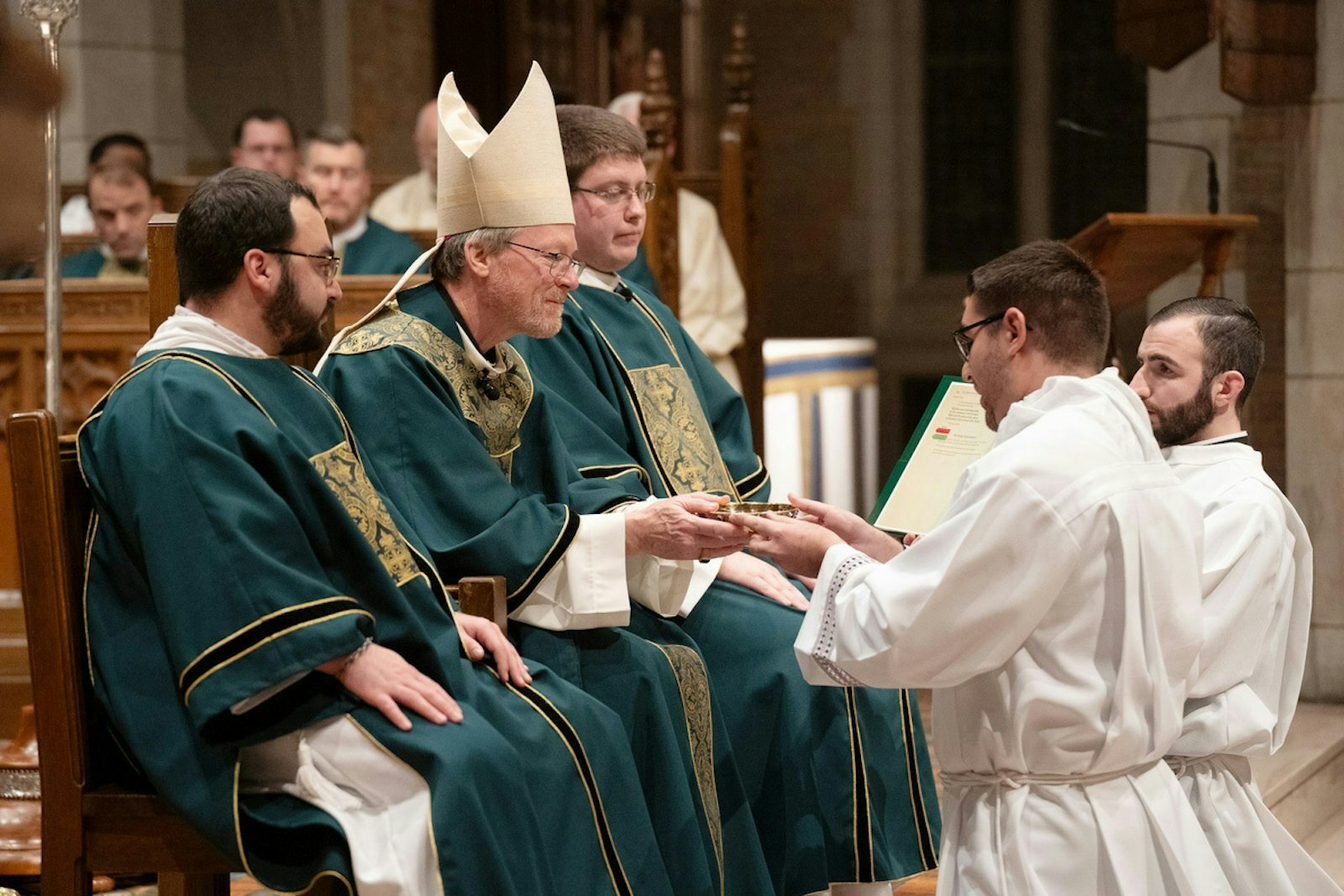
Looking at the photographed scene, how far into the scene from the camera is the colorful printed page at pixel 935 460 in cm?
365

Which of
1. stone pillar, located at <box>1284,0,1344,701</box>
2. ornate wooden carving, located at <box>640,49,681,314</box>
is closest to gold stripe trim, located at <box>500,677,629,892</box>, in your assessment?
ornate wooden carving, located at <box>640,49,681,314</box>

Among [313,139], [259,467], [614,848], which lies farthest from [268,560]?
[313,139]

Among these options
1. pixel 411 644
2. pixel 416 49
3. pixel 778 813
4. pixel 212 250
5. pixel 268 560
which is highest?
pixel 416 49

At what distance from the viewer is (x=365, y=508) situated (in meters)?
2.96

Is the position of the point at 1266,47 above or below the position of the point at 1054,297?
above

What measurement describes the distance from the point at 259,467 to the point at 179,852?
26.0 inches

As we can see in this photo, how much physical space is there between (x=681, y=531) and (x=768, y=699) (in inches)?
20.9

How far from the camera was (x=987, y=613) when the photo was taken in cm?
259

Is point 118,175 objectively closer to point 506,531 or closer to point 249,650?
point 506,531

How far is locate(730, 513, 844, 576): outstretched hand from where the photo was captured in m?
3.04

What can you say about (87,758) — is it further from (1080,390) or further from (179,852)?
(1080,390)

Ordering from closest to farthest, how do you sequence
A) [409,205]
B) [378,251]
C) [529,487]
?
[529,487] → [378,251] → [409,205]

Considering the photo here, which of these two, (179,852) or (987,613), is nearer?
(987,613)

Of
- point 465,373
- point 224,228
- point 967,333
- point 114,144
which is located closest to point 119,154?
point 114,144
